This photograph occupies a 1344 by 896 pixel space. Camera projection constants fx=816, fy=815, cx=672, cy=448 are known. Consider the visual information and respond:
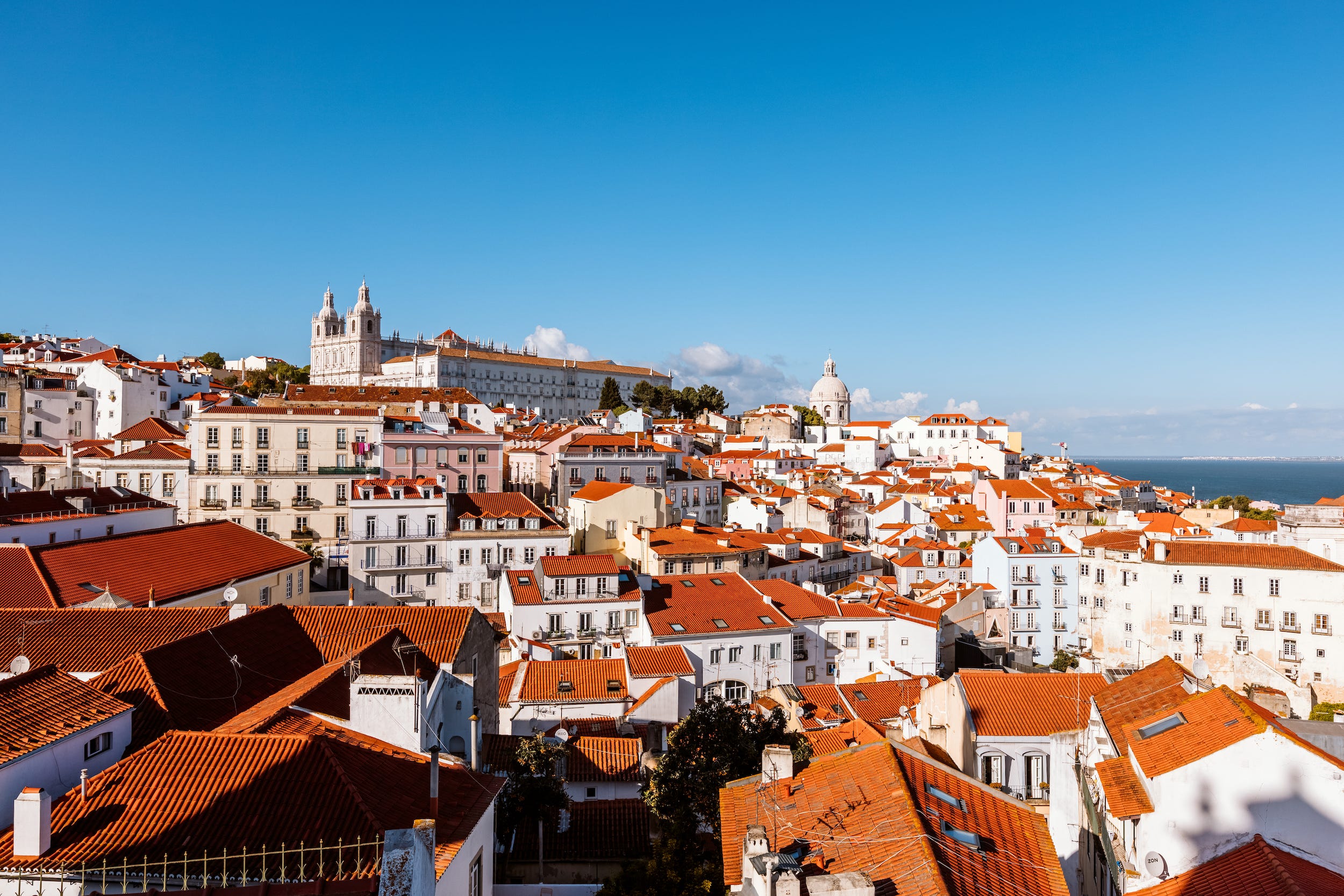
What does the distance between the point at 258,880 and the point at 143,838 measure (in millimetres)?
1381

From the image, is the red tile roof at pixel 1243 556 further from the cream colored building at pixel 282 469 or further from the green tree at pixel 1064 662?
the cream colored building at pixel 282 469

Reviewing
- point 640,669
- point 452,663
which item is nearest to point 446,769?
point 452,663

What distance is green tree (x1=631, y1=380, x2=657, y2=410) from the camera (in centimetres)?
12369

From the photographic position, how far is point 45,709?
33.8 ft

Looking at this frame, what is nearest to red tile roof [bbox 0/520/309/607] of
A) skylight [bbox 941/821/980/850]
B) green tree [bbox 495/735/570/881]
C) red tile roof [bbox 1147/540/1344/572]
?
green tree [bbox 495/735/570/881]

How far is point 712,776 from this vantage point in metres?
15.2

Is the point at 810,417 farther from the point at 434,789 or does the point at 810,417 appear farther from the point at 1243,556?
the point at 434,789

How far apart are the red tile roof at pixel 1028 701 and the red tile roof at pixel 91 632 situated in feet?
59.9

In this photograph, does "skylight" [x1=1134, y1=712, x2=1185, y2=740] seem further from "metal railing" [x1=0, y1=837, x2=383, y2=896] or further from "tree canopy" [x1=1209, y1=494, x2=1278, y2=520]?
"tree canopy" [x1=1209, y1=494, x2=1278, y2=520]

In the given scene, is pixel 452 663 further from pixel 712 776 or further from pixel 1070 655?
pixel 1070 655

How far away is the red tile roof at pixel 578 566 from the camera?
34938mm

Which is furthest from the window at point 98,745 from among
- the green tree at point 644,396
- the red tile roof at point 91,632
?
the green tree at point 644,396

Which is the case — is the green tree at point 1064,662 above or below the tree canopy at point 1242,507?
below

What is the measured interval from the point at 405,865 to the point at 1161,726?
1356 cm
